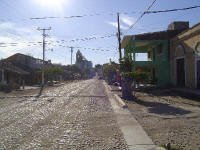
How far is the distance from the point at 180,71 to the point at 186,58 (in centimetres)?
Result: 357

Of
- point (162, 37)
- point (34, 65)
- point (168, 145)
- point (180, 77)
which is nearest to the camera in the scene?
point (168, 145)

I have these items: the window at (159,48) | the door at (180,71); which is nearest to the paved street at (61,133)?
the door at (180,71)

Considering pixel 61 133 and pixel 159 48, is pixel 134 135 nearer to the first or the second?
pixel 61 133

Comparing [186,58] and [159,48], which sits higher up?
[159,48]

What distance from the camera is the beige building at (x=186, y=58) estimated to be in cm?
3547

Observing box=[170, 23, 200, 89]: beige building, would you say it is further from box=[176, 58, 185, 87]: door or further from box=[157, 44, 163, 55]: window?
box=[157, 44, 163, 55]: window

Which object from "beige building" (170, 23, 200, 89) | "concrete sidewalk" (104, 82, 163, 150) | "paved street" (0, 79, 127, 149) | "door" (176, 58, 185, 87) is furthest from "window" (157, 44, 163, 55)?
"concrete sidewalk" (104, 82, 163, 150)

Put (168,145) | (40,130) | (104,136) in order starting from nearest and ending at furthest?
(168,145) < (104,136) < (40,130)

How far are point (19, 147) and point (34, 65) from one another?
279ft

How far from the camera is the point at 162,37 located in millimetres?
46562

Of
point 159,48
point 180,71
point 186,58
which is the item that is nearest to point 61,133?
point 186,58

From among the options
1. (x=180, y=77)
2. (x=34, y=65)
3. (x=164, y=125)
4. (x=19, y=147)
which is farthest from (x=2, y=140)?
(x=34, y=65)

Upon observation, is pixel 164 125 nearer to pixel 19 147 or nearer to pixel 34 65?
pixel 19 147

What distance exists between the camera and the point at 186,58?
3853 cm
